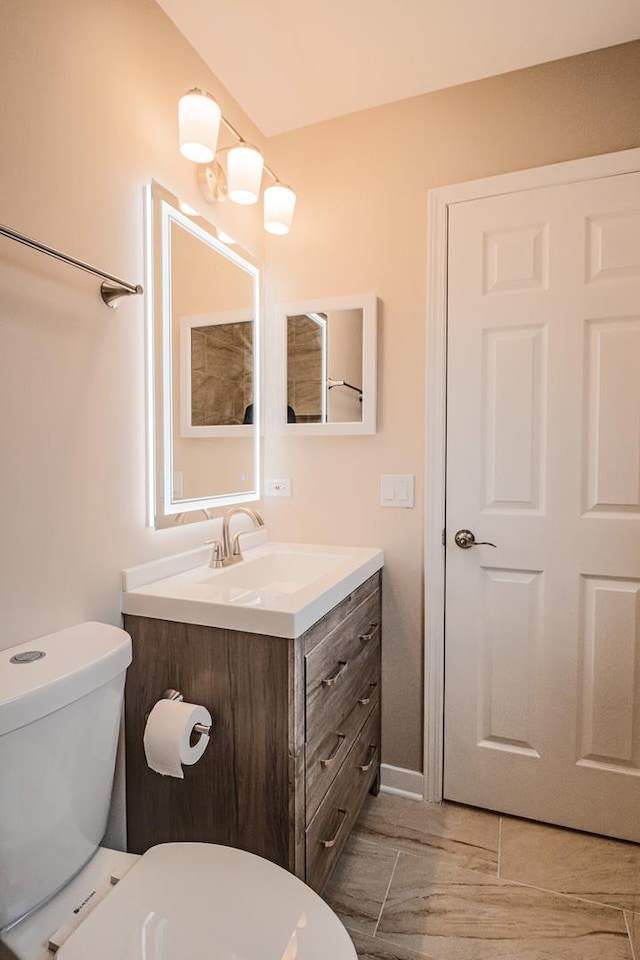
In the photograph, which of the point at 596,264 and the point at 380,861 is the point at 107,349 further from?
the point at 380,861

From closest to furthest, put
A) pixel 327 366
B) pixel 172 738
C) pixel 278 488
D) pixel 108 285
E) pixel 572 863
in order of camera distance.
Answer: pixel 172 738, pixel 108 285, pixel 572 863, pixel 327 366, pixel 278 488

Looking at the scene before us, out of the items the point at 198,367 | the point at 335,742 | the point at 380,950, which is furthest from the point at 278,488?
the point at 380,950

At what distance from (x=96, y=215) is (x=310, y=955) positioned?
1.55m

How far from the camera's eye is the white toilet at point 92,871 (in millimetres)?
833

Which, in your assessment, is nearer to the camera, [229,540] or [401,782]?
[229,540]

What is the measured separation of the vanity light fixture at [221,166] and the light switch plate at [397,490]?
3.15 ft

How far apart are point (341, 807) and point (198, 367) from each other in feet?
4.54

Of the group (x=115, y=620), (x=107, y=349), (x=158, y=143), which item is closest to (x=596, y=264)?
(x=158, y=143)

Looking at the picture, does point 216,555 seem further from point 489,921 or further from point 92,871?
point 489,921

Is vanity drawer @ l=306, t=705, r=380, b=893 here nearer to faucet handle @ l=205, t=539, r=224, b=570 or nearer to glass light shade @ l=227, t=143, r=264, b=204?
faucet handle @ l=205, t=539, r=224, b=570

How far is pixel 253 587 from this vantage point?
1.72 m

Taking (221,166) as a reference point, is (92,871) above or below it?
below

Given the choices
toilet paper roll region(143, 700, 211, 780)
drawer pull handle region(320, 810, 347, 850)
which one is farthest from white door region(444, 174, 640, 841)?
toilet paper roll region(143, 700, 211, 780)

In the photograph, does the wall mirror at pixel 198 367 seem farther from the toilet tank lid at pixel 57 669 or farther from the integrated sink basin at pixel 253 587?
the toilet tank lid at pixel 57 669
